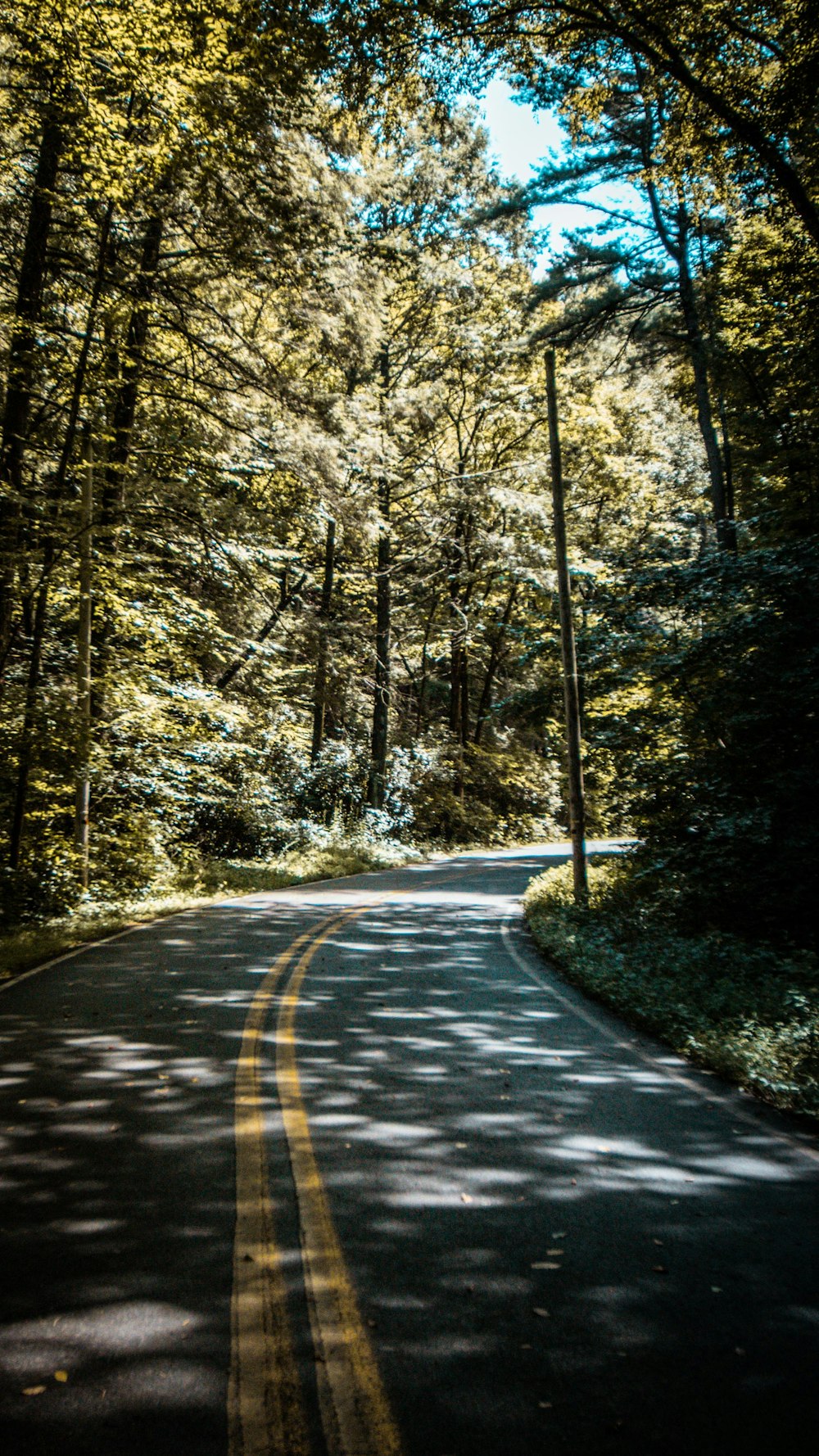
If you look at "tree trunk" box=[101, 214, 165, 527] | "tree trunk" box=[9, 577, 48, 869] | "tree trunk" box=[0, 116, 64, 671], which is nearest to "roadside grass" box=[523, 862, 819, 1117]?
"tree trunk" box=[9, 577, 48, 869]

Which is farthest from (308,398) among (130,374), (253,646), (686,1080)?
(686,1080)

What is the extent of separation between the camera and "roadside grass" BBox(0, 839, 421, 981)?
10938 millimetres

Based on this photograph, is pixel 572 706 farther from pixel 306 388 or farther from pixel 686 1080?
pixel 686 1080

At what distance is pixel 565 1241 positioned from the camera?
370 cm

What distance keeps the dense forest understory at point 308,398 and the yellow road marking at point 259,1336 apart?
4083mm

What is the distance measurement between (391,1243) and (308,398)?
14853mm

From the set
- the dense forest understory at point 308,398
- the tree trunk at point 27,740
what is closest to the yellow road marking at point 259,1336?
the dense forest understory at point 308,398

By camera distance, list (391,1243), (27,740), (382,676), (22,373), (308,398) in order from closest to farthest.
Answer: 1. (391,1243)
2. (22,373)
3. (27,740)
4. (308,398)
5. (382,676)

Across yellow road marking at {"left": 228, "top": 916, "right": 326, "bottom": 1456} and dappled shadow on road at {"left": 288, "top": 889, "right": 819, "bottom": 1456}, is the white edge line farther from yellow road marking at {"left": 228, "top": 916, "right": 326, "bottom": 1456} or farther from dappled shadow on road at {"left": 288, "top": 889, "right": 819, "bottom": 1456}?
yellow road marking at {"left": 228, "top": 916, "right": 326, "bottom": 1456}

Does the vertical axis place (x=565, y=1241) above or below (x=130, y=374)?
below

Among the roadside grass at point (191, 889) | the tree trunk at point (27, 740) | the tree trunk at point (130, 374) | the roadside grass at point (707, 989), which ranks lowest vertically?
the roadside grass at point (707, 989)

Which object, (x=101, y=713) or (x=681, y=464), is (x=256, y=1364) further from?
(x=681, y=464)

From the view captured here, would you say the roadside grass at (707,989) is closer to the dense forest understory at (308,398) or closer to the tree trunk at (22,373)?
the dense forest understory at (308,398)

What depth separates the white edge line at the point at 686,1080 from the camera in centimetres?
493
